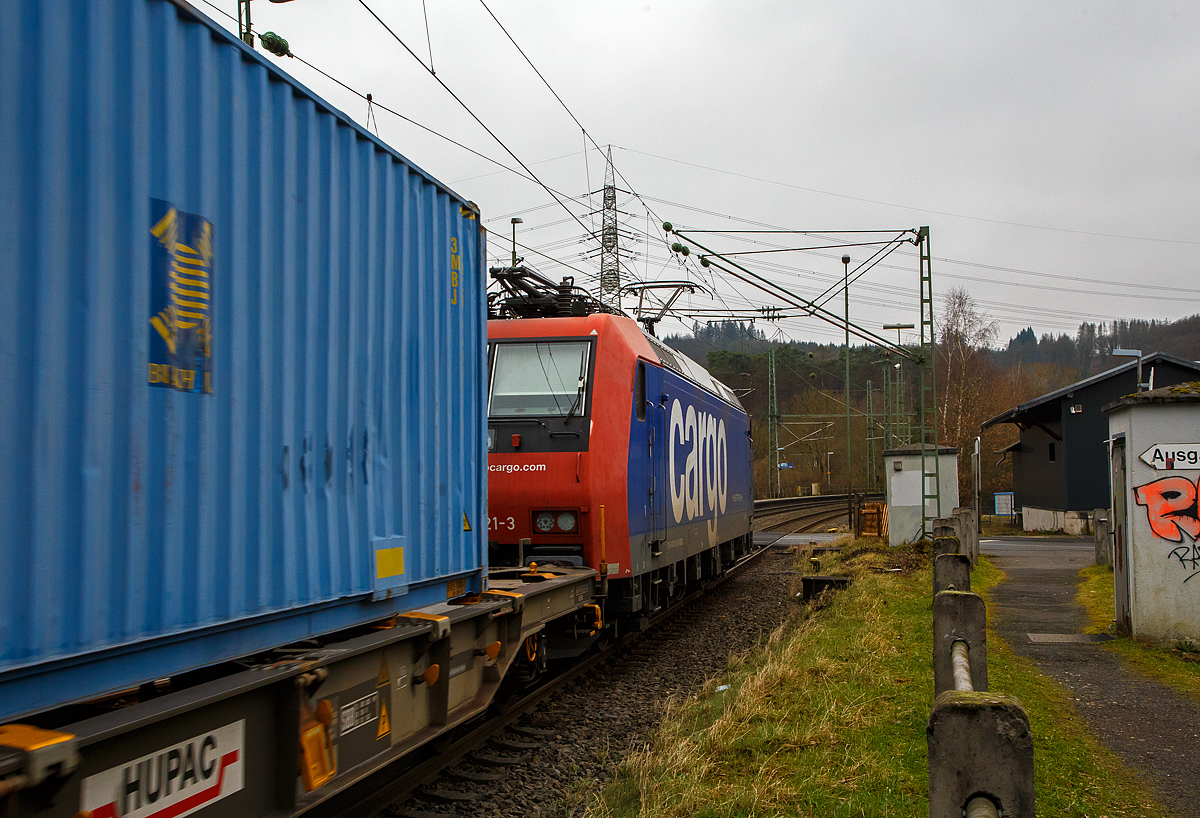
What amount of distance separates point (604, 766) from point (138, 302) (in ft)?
14.5

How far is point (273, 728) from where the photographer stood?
3492mm

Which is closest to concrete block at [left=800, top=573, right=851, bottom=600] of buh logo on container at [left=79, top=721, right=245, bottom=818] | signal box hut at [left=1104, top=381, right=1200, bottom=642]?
signal box hut at [left=1104, top=381, right=1200, bottom=642]

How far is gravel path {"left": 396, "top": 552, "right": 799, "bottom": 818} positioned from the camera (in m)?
5.33

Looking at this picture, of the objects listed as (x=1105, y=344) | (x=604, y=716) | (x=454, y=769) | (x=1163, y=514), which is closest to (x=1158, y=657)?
(x=1163, y=514)

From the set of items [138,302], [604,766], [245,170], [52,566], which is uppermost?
[245,170]

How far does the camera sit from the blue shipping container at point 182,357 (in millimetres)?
2617

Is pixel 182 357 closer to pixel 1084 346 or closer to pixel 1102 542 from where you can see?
pixel 1102 542

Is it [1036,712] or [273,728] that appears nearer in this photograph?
[273,728]

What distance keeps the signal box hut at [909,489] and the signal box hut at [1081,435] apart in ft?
33.1

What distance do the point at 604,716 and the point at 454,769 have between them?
5.77 feet

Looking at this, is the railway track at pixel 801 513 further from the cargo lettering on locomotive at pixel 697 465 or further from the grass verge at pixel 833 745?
the grass verge at pixel 833 745

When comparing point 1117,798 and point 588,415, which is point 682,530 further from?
point 1117,798

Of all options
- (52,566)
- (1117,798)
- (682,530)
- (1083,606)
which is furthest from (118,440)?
(1083,606)

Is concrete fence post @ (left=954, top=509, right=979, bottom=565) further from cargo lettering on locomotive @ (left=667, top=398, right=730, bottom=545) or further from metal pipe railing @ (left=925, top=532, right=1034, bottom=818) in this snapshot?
metal pipe railing @ (left=925, top=532, right=1034, bottom=818)
